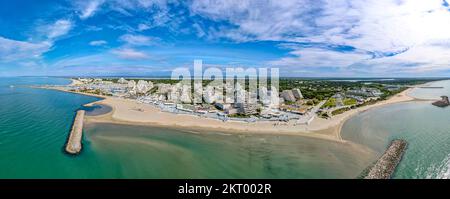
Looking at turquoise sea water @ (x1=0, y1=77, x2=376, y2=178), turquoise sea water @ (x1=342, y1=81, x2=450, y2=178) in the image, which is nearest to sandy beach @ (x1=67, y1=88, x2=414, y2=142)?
turquoise sea water @ (x1=342, y1=81, x2=450, y2=178)

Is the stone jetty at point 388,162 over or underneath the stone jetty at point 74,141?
underneath

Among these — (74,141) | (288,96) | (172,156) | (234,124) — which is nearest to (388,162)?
(234,124)

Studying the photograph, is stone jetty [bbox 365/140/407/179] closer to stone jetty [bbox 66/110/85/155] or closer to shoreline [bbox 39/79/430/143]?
shoreline [bbox 39/79/430/143]

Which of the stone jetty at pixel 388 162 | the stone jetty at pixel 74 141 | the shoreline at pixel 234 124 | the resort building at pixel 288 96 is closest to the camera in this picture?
the stone jetty at pixel 388 162

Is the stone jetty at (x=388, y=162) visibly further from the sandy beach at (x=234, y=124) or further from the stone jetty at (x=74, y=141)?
the stone jetty at (x=74, y=141)

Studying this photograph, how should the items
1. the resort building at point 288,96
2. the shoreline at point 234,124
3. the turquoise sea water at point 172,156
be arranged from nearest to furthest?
the turquoise sea water at point 172,156 → the shoreline at point 234,124 → the resort building at point 288,96

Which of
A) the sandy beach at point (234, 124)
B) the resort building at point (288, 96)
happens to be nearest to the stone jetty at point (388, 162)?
the sandy beach at point (234, 124)

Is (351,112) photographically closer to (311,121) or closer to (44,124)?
(311,121)
